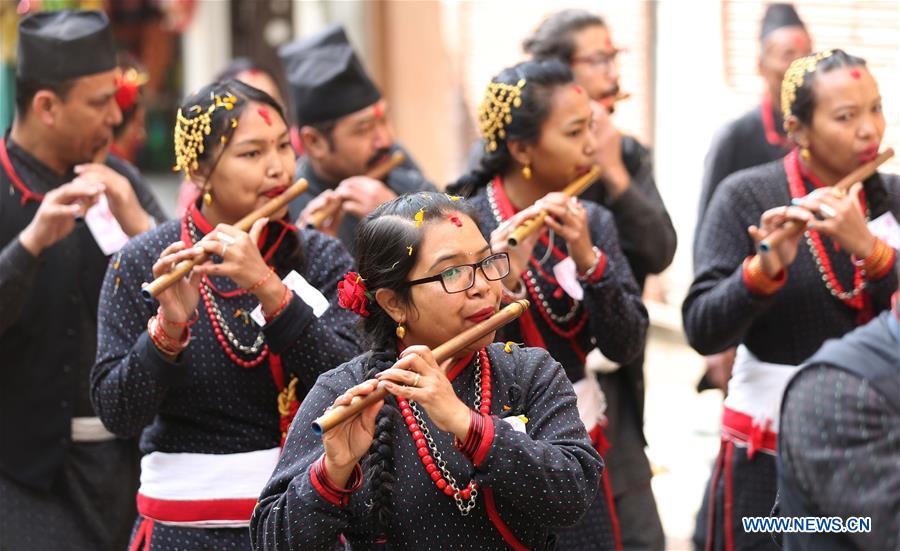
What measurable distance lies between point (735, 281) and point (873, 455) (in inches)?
63.6

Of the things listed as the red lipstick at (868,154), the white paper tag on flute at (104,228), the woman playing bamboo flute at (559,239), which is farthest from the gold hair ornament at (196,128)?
the red lipstick at (868,154)

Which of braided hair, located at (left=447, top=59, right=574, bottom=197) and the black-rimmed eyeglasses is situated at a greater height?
the black-rimmed eyeglasses

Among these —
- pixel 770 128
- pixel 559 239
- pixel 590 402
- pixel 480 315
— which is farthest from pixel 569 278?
pixel 770 128

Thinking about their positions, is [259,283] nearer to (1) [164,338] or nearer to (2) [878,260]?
(1) [164,338]

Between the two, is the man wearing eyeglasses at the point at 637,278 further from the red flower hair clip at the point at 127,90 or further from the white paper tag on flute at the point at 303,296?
the red flower hair clip at the point at 127,90

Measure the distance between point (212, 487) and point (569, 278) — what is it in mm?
1150

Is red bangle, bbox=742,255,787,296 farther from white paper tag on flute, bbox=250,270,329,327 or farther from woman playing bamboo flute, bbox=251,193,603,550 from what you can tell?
white paper tag on flute, bbox=250,270,329,327

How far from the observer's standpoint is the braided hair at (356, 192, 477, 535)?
3.00 meters

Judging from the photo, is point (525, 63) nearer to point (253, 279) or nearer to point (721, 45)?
point (253, 279)

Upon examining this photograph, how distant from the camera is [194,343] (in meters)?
3.83

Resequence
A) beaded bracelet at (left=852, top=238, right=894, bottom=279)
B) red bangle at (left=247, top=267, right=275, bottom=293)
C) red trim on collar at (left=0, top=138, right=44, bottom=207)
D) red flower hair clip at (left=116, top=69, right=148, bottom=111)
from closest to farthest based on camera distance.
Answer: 1. red bangle at (left=247, top=267, right=275, bottom=293)
2. beaded bracelet at (left=852, top=238, right=894, bottom=279)
3. red trim on collar at (left=0, top=138, right=44, bottom=207)
4. red flower hair clip at (left=116, top=69, right=148, bottom=111)

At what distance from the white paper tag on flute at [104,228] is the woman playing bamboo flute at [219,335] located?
0.62 m

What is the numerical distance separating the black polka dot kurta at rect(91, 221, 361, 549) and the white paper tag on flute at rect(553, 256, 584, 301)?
0.62m

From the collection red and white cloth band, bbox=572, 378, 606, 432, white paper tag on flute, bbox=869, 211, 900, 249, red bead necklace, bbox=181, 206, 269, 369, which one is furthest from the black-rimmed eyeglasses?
white paper tag on flute, bbox=869, 211, 900, 249
